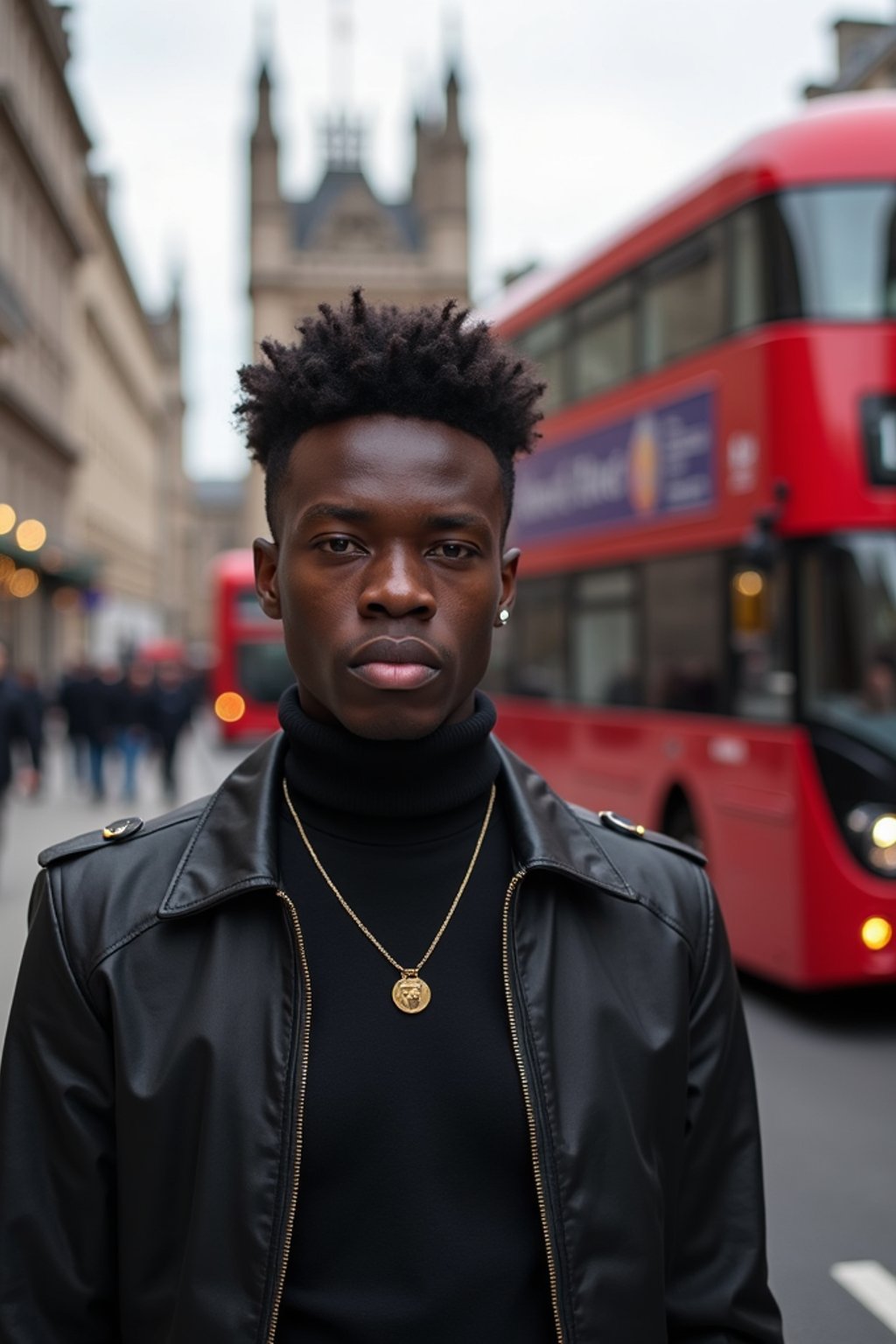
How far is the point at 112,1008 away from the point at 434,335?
2.59 feet

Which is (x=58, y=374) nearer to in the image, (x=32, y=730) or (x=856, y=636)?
(x=32, y=730)

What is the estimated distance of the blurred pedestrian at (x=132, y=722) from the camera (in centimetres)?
1958

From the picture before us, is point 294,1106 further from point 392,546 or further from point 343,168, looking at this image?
point 343,168

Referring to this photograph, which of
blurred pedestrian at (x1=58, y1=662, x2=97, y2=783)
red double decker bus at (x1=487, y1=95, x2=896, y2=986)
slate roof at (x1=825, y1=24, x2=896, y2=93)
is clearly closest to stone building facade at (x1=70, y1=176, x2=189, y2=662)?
blurred pedestrian at (x1=58, y1=662, x2=97, y2=783)

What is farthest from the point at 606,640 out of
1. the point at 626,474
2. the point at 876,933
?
the point at 876,933

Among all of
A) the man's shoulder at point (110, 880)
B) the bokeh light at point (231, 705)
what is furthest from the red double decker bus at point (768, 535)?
the bokeh light at point (231, 705)

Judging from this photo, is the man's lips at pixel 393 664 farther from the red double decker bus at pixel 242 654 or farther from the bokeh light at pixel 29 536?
the bokeh light at pixel 29 536

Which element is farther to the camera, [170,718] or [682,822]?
[170,718]

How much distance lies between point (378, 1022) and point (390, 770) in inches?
10.2

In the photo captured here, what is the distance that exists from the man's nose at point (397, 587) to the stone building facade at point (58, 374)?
21.8m

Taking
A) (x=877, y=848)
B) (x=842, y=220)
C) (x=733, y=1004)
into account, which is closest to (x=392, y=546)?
(x=733, y=1004)

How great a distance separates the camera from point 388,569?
165cm

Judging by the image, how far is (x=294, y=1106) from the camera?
5.25 ft

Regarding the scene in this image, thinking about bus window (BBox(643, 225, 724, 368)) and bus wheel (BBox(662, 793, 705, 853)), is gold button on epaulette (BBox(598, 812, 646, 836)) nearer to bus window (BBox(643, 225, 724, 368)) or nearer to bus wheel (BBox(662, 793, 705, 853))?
bus window (BBox(643, 225, 724, 368))
